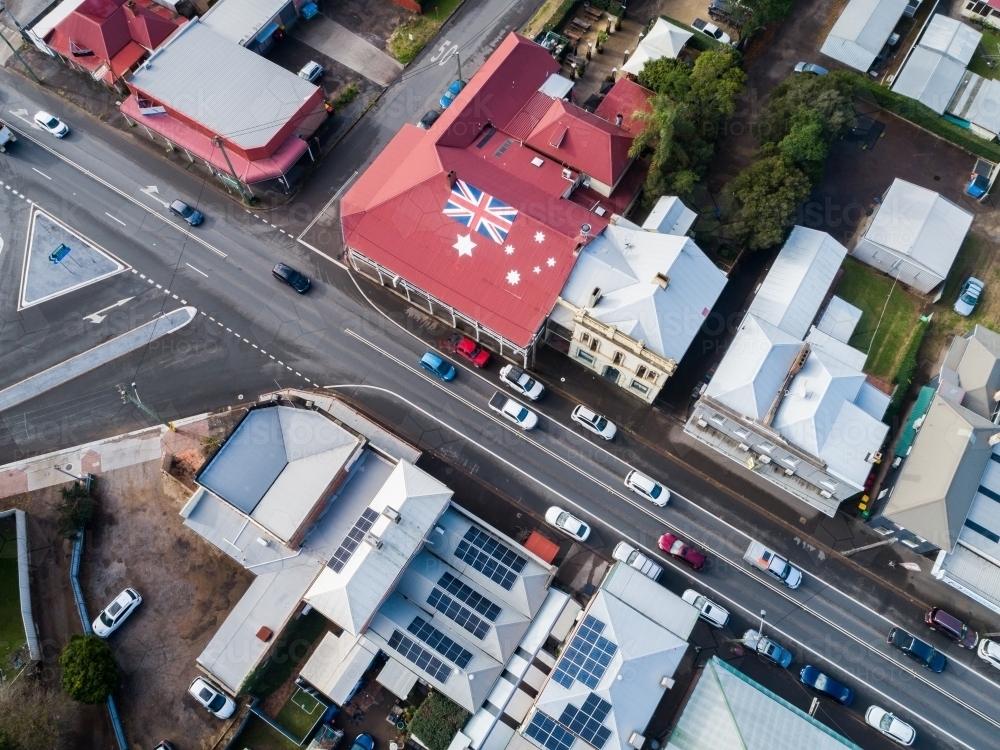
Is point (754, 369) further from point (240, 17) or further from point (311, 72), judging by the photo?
point (240, 17)

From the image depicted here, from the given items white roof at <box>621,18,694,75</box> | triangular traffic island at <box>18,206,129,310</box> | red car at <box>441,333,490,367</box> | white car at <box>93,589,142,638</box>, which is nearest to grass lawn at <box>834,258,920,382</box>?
white roof at <box>621,18,694,75</box>

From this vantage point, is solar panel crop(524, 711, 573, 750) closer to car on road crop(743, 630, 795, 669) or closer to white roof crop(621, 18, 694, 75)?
car on road crop(743, 630, 795, 669)

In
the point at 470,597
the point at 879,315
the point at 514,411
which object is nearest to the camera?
the point at 470,597

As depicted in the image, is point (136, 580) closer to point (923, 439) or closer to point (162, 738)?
point (162, 738)

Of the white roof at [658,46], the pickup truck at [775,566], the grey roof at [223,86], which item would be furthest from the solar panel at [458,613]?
the white roof at [658,46]

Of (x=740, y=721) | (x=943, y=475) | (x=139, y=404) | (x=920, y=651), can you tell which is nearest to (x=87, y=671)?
(x=139, y=404)

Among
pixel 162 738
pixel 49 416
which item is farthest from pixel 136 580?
pixel 49 416

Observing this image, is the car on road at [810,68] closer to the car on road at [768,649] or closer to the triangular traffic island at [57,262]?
the car on road at [768,649]
